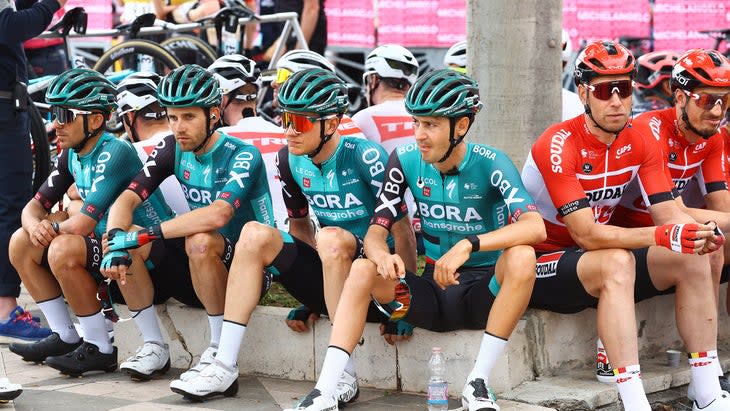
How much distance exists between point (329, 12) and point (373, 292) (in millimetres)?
10055

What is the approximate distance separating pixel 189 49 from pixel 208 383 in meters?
6.84

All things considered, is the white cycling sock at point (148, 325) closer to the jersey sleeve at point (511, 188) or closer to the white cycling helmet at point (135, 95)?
the white cycling helmet at point (135, 95)

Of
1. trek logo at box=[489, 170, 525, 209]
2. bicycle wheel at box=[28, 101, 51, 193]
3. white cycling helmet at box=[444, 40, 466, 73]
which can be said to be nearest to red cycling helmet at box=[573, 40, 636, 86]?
trek logo at box=[489, 170, 525, 209]

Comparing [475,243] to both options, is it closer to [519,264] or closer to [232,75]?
[519,264]

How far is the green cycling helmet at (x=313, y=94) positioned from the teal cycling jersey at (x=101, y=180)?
1291 mm

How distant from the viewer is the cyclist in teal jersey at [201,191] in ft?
22.3

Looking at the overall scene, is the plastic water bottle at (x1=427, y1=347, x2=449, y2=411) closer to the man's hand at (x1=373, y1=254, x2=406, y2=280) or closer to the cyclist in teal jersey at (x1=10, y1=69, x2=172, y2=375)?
the man's hand at (x1=373, y1=254, x2=406, y2=280)

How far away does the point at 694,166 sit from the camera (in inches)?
277

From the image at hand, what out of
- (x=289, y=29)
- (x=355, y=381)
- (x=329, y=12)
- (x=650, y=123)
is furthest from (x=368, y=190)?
(x=329, y=12)

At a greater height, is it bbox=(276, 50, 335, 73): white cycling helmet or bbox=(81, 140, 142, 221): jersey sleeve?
bbox=(276, 50, 335, 73): white cycling helmet

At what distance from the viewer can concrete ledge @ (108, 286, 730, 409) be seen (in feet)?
20.7

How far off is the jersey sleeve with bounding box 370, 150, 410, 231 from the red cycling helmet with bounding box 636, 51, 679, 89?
5096 millimetres

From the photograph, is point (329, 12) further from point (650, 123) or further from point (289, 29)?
point (650, 123)

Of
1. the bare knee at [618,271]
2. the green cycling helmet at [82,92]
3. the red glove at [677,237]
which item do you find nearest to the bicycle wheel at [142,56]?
the green cycling helmet at [82,92]
